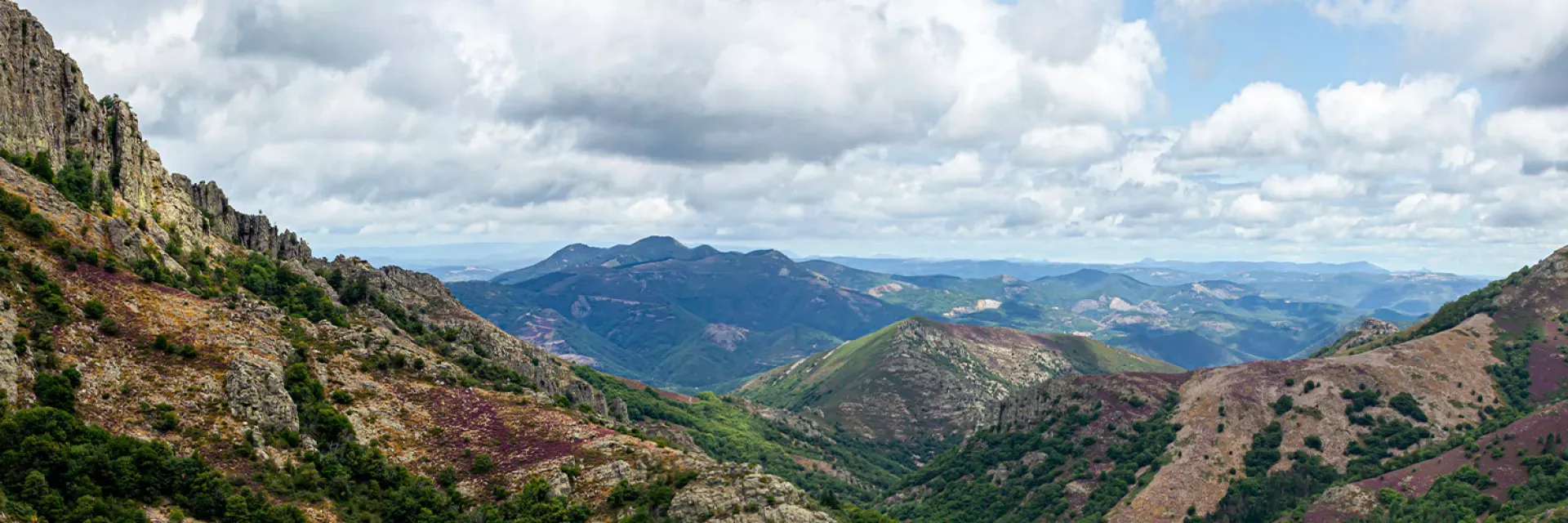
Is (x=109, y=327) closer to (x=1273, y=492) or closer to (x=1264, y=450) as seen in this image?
(x=1273, y=492)

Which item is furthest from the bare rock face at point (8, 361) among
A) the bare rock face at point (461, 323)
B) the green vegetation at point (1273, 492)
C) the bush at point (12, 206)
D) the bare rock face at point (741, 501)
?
the green vegetation at point (1273, 492)

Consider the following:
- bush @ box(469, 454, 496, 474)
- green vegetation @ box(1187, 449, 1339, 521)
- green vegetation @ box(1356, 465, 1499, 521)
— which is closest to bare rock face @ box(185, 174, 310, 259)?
bush @ box(469, 454, 496, 474)

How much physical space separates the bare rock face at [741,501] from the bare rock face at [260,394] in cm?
3900

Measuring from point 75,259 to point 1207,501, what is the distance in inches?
7347

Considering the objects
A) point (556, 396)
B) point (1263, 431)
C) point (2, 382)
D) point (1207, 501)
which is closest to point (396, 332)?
point (556, 396)

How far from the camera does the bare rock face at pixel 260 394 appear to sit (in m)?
80.1

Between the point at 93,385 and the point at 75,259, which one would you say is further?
the point at 75,259

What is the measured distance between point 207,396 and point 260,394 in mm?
4526

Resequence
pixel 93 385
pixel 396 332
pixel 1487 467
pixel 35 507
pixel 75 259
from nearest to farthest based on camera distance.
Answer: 1. pixel 35 507
2. pixel 93 385
3. pixel 75 259
4. pixel 396 332
5. pixel 1487 467

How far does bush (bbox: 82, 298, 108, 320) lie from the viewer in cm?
7894

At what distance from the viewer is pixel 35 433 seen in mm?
64000

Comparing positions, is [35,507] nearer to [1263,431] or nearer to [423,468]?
[423,468]

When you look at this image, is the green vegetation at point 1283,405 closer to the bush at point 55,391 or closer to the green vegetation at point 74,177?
the bush at point 55,391

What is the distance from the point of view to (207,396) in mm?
78438
